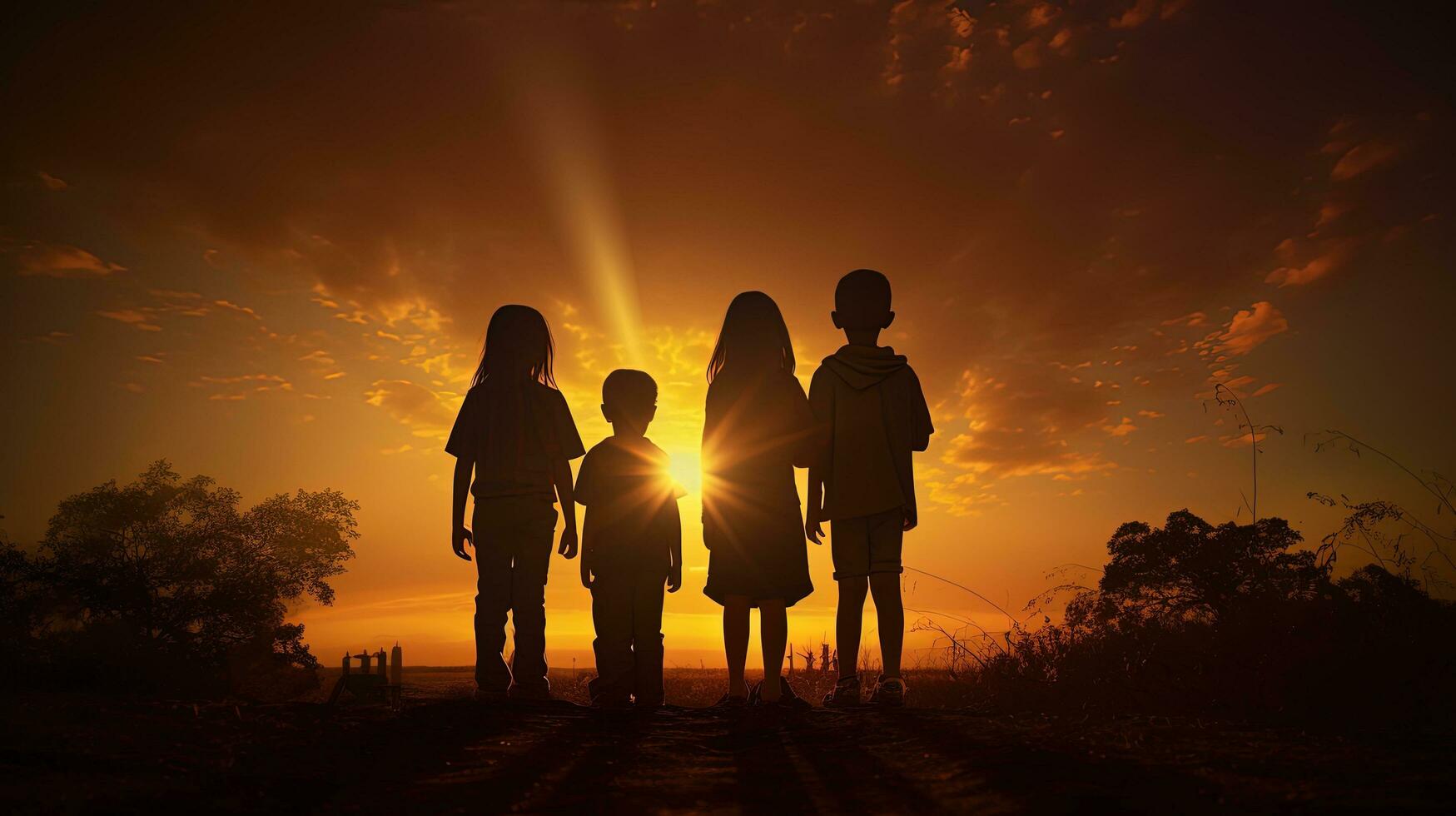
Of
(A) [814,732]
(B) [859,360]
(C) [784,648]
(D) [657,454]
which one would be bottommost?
(A) [814,732]

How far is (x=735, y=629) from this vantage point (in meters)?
6.18

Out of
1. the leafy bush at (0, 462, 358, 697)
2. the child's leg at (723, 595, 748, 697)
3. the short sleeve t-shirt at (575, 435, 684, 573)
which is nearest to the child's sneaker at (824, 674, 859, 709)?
the child's leg at (723, 595, 748, 697)

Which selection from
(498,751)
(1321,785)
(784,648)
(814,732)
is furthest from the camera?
(784,648)

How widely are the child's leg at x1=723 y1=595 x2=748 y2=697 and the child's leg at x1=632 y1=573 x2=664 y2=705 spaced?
2.66 feet

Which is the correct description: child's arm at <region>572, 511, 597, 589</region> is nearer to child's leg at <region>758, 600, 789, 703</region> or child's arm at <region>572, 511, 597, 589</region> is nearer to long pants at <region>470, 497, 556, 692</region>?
long pants at <region>470, 497, 556, 692</region>

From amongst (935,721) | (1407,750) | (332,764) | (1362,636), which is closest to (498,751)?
(332,764)

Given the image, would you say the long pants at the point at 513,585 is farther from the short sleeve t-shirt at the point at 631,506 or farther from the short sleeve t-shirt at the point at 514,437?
the short sleeve t-shirt at the point at 631,506

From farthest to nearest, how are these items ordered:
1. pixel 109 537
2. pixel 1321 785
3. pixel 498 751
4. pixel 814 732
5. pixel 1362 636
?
1. pixel 109 537
2. pixel 1362 636
3. pixel 814 732
4. pixel 498 751
5. pixel 1321 785

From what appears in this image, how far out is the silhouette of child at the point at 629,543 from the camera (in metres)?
6.70

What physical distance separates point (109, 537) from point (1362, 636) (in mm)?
27066

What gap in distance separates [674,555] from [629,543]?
45 centimetres

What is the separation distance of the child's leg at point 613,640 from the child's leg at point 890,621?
6.02ft

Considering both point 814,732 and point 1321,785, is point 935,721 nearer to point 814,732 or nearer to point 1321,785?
point 814,732

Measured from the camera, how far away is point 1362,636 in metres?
7.00
